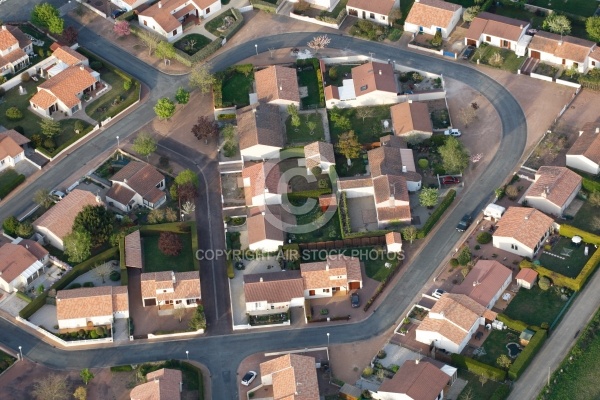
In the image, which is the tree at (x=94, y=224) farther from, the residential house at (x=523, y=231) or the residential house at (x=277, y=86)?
the residential house at (x=523, y=231)

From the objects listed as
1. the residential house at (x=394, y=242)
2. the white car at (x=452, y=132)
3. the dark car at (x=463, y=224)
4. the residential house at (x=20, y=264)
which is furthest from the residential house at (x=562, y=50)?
the residential house at (x=20, y=264)

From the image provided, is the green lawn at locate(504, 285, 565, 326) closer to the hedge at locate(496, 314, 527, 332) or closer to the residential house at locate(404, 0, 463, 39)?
the hedge at locate(496, 314, 527, 332)

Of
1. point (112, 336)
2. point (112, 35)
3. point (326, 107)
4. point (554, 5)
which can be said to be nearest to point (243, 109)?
point (326, 107)

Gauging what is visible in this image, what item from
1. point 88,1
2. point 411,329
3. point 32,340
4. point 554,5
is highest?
point 554,5

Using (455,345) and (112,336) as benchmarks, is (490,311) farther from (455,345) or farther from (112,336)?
(112,336)

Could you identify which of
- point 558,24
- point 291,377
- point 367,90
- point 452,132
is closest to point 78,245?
point 291,377

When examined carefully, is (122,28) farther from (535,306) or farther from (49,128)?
(535,306)
